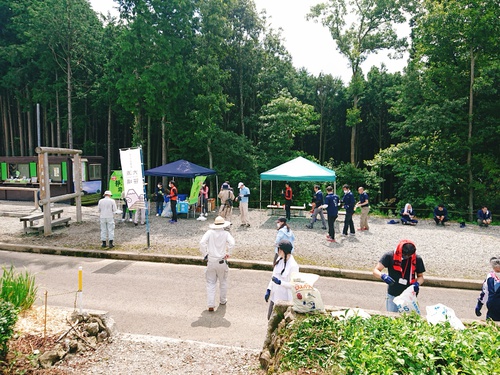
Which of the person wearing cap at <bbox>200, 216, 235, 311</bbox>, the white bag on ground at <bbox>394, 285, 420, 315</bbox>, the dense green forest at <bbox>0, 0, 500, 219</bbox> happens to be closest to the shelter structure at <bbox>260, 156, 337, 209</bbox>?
the dense green forest at <bbox>0, 0, 500, 219</bbox>

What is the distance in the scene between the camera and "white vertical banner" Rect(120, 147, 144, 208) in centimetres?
1172

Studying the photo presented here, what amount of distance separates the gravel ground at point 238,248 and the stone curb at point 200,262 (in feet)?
1.26

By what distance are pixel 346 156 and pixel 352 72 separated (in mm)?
8524

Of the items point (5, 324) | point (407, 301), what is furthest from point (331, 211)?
point (5, 324)

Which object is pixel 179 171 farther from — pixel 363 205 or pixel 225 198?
pixel 363 205

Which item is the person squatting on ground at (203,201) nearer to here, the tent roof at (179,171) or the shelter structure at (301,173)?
the tent roof at (179,171)

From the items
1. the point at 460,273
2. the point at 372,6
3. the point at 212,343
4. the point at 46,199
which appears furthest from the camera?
the point at 372,6

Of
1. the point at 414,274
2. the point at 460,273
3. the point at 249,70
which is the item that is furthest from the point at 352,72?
the point at 414,274

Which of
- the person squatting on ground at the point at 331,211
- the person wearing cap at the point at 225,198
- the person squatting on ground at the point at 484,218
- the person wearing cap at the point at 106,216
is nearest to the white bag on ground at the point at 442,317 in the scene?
the person squatting on ground at the point at 331,211

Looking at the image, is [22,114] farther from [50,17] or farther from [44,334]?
[44,334]

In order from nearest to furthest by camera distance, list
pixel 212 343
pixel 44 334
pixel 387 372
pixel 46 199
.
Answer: pixel 387 372, pixel 44 334, pixel 212 343, pixel 46 199

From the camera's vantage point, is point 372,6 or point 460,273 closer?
point 460,273

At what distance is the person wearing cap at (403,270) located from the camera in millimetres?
5281

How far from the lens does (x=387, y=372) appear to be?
129 inches
